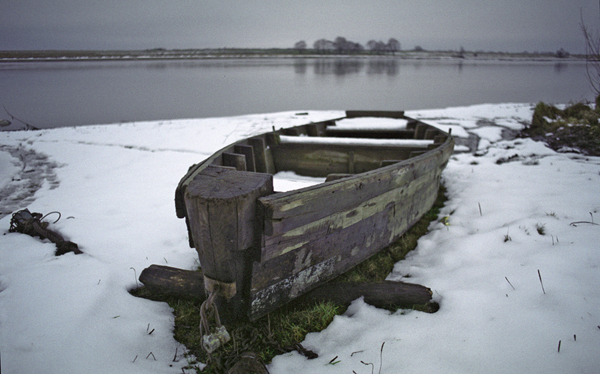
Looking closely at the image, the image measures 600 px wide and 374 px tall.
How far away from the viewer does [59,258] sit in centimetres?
316

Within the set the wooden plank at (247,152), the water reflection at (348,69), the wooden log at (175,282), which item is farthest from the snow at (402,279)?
the water reflection at (348,69)

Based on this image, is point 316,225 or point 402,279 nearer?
point 316,225

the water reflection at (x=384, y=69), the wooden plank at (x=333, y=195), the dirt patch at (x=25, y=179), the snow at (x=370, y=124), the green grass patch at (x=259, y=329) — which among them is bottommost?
the green grass patch at (x=259, y=329)

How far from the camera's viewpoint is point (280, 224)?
2.11 m

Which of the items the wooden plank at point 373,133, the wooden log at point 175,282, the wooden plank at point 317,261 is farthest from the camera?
the wooden plank at point 373,133

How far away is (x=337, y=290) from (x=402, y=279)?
766 millimetres

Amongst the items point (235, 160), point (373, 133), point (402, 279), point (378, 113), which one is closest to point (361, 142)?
point (373, 133)

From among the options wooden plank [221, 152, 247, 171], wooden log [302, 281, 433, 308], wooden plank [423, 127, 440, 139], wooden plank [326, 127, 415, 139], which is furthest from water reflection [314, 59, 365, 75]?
wooden log [302, 281, 433, 308]

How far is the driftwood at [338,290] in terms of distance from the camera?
2.60m

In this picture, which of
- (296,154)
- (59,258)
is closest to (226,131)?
(296,154)

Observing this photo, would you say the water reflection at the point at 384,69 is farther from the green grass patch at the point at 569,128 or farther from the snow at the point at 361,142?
the snow at the point at 361,142

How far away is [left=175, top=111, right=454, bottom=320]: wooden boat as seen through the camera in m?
2.03

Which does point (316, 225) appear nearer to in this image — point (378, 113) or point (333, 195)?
point (333, 195)

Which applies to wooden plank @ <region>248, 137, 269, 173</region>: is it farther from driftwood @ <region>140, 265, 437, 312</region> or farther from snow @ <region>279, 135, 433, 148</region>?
driftwood @ <region>140, 265, 437, 312</region>
